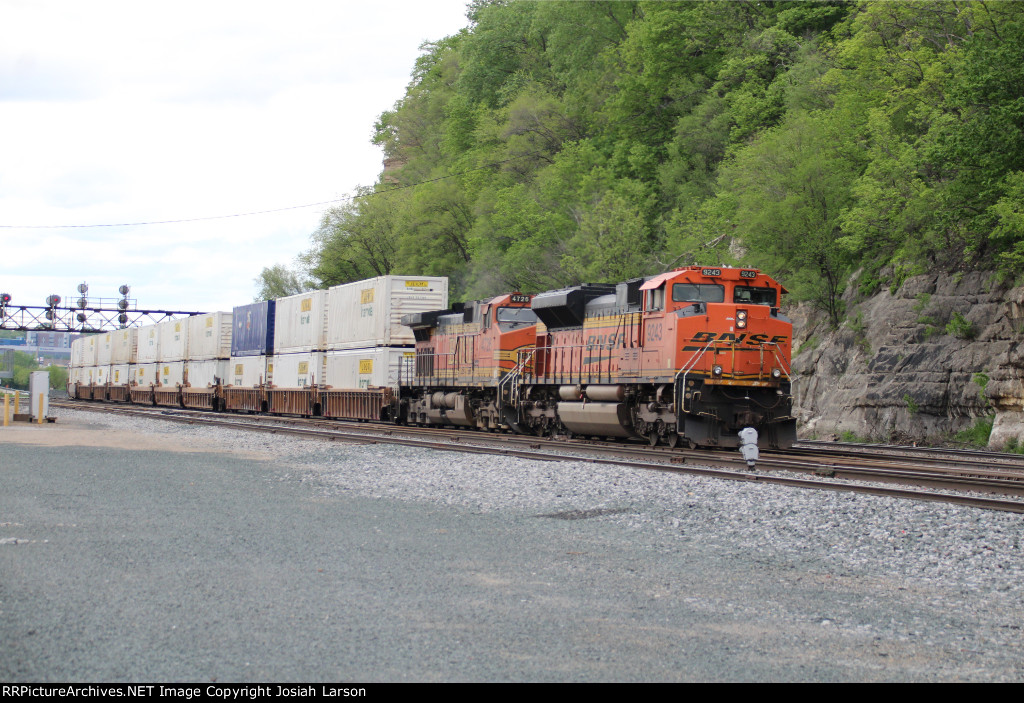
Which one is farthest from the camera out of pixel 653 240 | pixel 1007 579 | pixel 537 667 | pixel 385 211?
pixel 385 211

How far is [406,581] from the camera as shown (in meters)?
6.75

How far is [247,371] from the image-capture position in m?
40.0

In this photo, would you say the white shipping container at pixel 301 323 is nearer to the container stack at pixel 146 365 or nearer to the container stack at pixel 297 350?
the container stack at pixel 297 350

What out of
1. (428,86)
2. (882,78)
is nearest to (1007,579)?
(882,78)

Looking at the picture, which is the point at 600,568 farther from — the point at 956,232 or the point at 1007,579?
the point at 956,232

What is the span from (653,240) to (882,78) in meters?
15.9

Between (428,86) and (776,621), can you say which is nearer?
(776,621)

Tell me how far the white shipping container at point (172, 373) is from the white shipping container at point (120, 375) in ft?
21.3

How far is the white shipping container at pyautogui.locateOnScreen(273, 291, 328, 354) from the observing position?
111 feet

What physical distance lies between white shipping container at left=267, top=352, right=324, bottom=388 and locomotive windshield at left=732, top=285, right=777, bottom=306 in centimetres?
1871

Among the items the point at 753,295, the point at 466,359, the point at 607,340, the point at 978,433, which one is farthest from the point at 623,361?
the point at 978,433

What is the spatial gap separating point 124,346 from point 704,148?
34671 mm

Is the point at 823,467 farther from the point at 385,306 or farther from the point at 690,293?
the point at 385,306

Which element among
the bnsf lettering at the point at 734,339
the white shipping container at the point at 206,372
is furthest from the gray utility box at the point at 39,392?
the bnsf lettering at the point at 734,339
